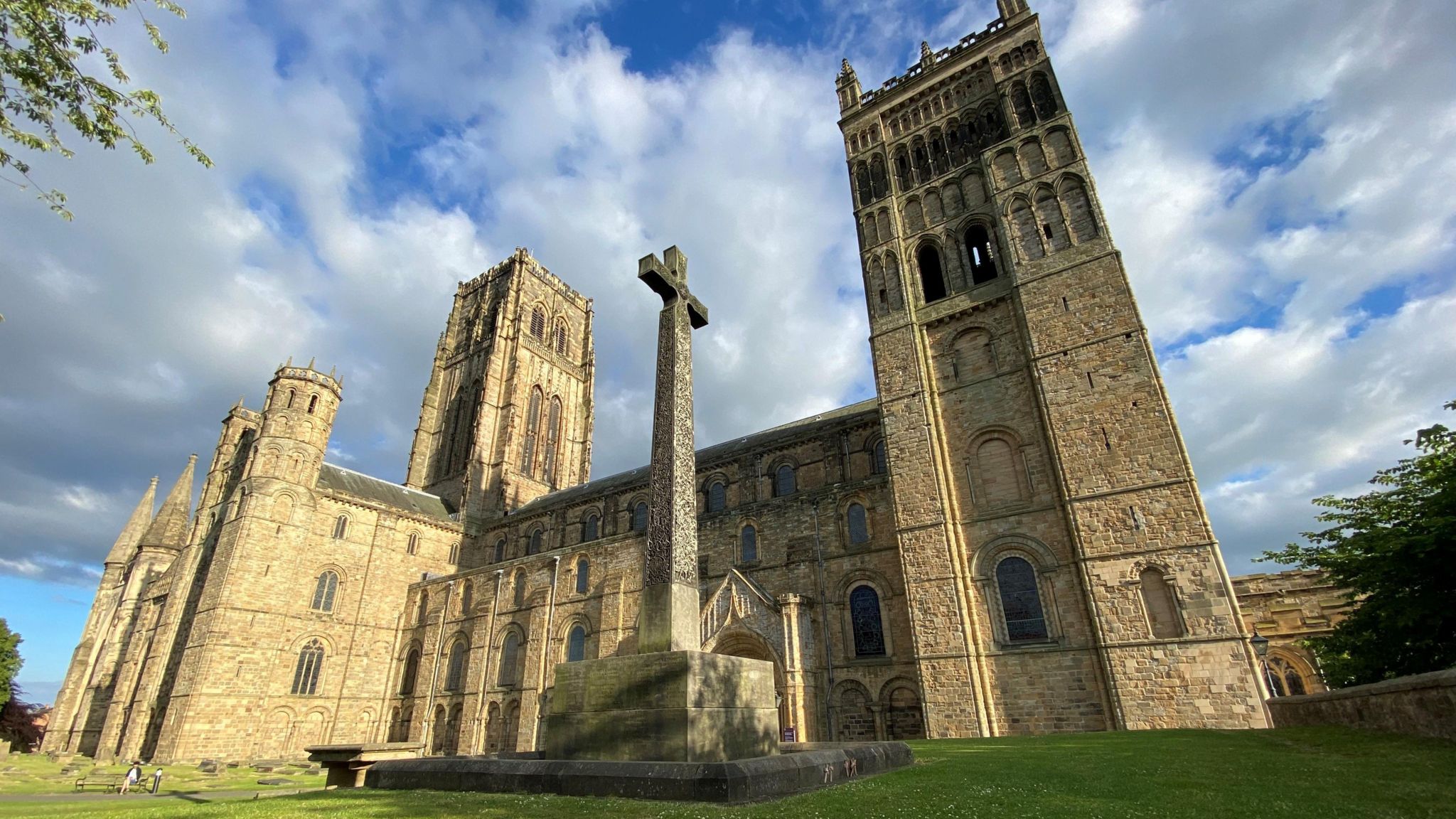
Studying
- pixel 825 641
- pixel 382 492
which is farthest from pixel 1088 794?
pixel 382 492

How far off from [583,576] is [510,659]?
615cm

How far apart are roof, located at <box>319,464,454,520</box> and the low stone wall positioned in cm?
4233

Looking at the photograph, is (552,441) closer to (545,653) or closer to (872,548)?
(545,653)

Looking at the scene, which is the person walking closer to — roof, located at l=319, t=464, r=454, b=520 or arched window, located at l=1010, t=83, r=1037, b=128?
roof, located at l=319, t=464, r=454, b=520

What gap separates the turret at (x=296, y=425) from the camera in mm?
34906

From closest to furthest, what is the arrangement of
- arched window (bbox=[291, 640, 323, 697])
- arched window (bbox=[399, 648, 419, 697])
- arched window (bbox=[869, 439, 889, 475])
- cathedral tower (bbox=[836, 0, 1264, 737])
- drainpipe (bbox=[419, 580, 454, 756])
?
1. cathedral tower (bbox=[836, 0, 1264, 737])
2. arched window (bbox=[869, 439, 889, 475])
3. arched window (bbox=[291, 640, 323, 697])
4. drainpipe (bbox=[419, 580, 454, 756])
5. arched window (bbox=[399, 648, 419, 697])

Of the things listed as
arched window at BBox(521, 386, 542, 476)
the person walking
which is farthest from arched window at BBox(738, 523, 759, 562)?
arched window at BBox(521, 386, 542, 476)

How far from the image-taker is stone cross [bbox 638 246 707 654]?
8203 millimetres

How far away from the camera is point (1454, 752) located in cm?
739

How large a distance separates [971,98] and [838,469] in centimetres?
1697

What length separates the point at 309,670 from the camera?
33.5 metres

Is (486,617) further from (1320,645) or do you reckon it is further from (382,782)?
(1320,645)

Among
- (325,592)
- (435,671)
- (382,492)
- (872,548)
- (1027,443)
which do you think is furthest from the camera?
(382,492)

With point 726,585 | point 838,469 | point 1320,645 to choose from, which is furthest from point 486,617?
point 1320,645
